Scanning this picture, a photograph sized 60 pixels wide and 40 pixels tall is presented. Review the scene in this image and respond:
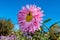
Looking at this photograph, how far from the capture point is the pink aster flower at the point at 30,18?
1.87 metres

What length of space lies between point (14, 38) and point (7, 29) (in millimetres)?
7086

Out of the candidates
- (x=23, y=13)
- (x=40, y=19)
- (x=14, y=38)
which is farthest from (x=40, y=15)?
(x=14, y=38)

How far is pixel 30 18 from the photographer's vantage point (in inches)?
76.2

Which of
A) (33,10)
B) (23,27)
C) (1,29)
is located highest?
(1,29)

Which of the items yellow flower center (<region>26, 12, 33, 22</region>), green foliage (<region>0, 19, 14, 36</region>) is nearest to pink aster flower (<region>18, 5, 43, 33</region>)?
yellow flower center (<region>26, 12, 33, 22</region>)

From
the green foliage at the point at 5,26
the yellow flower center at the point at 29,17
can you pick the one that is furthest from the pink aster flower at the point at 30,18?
the green foliage at the point at 5,26

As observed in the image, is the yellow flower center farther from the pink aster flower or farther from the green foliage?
the green foliage

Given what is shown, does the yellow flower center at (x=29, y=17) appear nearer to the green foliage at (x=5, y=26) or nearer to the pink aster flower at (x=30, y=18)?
the pink aster flower at (x=30, y=18)

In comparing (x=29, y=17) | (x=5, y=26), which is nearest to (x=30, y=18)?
(x=29, y=17)

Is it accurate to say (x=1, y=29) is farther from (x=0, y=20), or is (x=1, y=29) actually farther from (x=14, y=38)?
(x=14, y=38)

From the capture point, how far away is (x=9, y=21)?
1130 cm

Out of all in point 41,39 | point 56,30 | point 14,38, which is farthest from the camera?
point 14,38

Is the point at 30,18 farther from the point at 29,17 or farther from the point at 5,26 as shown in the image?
the point at 5,26

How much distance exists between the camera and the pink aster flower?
6.15 feet
